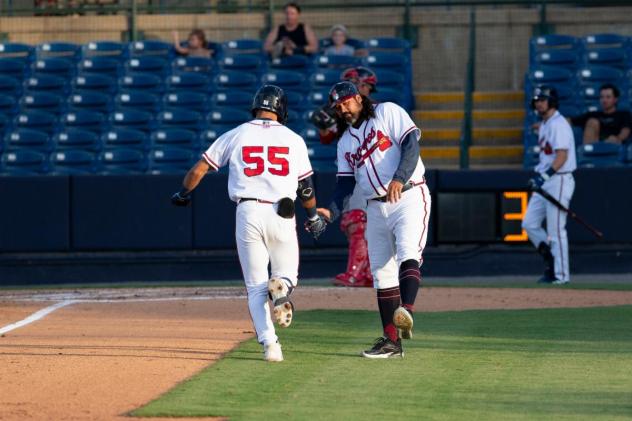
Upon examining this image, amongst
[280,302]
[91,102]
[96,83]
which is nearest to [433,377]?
[280,302]

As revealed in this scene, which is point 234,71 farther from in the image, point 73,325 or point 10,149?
point 73,325

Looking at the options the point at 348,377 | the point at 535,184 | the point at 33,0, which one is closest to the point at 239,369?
the point at 348,377

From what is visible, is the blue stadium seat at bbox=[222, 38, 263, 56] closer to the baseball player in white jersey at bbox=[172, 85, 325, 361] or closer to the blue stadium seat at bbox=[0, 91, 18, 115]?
the blue stadium seat at bbox=[0, 91, 18, 115]

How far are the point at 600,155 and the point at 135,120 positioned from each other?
6.81 m

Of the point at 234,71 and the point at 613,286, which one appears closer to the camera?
the point at 613,286

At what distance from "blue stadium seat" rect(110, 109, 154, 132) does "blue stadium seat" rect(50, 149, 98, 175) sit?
0.75 m

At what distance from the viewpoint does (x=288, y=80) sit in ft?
65.0

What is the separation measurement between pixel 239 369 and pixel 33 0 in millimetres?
15467

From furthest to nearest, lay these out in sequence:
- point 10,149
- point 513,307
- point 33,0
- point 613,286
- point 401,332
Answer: point 33,0 → point 10,149 → point 613,286 → point 513,307 → point 401,332

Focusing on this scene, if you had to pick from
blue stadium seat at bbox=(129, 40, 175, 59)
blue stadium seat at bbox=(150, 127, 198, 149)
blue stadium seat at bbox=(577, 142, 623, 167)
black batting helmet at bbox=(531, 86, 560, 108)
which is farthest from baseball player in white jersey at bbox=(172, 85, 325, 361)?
blue stadium seat at bbox=(129, 40, 175, 59)

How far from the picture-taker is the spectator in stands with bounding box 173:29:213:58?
2042cm

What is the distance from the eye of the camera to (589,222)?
17.6m

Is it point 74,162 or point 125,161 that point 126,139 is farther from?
point 74,162

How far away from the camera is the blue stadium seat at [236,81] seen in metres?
20.0
